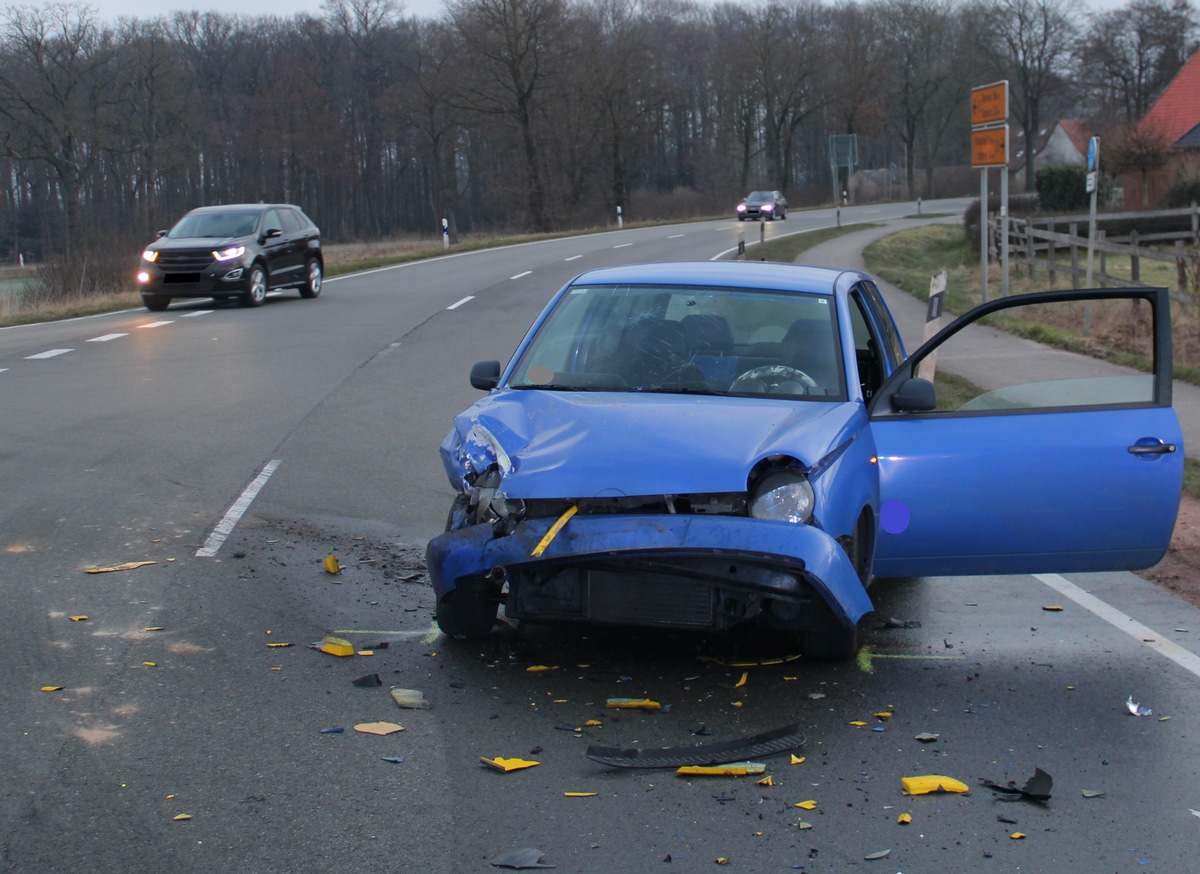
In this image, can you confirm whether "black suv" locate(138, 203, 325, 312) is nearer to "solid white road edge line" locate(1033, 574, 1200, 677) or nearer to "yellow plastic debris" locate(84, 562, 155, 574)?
"yellow plastic debris" locate(84, 562, 155, 574)

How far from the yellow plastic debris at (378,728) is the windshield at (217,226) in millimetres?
19528

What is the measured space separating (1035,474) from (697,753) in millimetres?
2149

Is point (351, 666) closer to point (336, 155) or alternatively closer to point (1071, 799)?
point (1071, 799)

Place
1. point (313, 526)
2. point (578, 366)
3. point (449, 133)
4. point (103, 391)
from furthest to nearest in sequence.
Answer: point (449, 133)
point (103, 391)
point (313, 526)
point (578, 366)

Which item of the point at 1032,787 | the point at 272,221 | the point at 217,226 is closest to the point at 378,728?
the point at 1032,787

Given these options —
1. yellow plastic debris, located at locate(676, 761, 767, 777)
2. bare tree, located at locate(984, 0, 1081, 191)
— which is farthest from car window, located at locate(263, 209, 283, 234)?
bare tree, located at locate(984, 0, 1081, 191)

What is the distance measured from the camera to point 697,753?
4.17 metres

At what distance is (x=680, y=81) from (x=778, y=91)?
11872 mm

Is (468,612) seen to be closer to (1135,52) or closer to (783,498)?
(783,498)

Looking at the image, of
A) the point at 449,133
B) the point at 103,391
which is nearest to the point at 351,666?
the point at 103,391

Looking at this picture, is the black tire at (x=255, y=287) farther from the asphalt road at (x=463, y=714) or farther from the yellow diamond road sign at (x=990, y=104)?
the asphalt road at (x=463, y=714)

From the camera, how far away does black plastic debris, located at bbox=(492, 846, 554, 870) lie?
3.40 m

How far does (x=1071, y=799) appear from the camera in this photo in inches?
153

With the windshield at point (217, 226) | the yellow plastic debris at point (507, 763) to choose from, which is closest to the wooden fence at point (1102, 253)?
the yellow plastic debris at point (507, 763)
